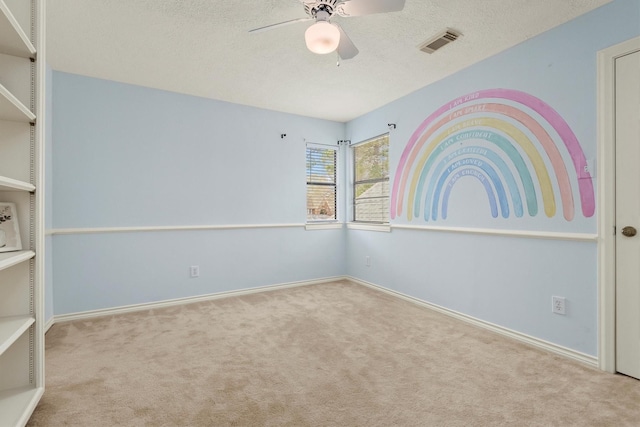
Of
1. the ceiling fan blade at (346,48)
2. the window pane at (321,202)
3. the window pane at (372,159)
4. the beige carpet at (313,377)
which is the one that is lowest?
the beige carpet at (313,377)

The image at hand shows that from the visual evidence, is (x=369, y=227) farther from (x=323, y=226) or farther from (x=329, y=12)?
(x=329, y=12)

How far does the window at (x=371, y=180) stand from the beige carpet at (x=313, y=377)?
1675 mm

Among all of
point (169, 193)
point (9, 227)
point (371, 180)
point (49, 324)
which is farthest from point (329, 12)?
point (49, 324)

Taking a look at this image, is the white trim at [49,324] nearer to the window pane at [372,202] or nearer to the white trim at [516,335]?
the white trim at [516,335]

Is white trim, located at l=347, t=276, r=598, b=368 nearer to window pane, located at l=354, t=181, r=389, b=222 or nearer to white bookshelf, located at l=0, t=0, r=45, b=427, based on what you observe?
window pane, located at l=354, t=181, r=389, b=222

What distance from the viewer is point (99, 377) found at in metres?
2.03

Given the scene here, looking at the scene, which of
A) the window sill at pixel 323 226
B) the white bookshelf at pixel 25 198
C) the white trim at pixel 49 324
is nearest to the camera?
the white bookshelf at pixel 25 198

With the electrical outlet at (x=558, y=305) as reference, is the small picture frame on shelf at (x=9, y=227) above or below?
above

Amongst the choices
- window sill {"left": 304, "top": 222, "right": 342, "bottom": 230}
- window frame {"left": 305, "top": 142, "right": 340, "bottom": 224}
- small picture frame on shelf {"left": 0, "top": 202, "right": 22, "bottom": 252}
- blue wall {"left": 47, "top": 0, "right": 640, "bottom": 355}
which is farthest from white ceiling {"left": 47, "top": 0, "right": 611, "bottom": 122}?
window sill {"left": 304, "top": 222, "right": 342, "bottom": 230}

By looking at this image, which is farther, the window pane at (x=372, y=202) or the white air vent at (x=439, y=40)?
the window pane at (x=372, y=202)

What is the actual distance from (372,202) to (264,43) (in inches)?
102

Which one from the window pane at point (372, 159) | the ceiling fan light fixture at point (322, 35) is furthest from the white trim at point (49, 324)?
the window pane at point (372, 159)

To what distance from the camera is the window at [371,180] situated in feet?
13.9

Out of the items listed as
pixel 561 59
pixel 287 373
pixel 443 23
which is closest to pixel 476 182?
pixel 561 59
